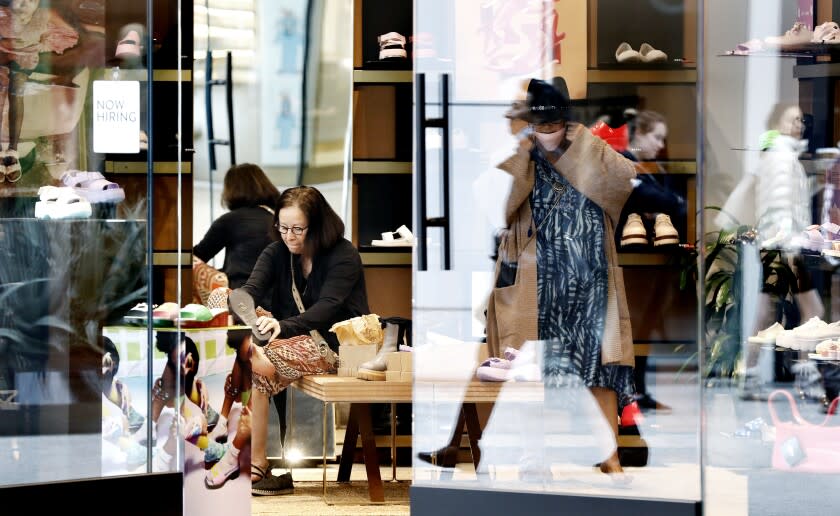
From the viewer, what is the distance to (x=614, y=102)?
4.09 m

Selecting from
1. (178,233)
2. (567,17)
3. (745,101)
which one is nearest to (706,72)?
(745,101)

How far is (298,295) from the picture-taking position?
6391 millimetres

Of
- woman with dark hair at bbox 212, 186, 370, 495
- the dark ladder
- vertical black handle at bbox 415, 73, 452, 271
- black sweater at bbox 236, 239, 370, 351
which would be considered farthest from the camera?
the dark ladder

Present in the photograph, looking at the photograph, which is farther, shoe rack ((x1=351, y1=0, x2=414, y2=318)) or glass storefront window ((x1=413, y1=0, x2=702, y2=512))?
shoe rack ((x1=351, y1=0, x2=414, y2=318))

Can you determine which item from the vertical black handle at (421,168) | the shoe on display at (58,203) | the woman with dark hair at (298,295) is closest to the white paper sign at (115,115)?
the shoe on display at (58,203)

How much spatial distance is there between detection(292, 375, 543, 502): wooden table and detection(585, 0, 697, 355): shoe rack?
416 millimetres

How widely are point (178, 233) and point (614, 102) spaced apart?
4.96 feet

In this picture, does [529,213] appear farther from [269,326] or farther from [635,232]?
[269,326]

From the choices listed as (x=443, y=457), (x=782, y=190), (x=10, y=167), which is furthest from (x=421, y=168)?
(x=10, y=167)

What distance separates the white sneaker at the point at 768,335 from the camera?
4.08 meters

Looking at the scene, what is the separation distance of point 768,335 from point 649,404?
429 mm

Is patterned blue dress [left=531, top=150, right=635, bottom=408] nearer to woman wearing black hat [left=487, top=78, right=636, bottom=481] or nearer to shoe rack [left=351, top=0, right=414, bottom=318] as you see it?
woman wearing black hat [left=487, top=78, right=636, bottom=481]

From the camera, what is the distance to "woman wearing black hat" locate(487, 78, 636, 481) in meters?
4.12

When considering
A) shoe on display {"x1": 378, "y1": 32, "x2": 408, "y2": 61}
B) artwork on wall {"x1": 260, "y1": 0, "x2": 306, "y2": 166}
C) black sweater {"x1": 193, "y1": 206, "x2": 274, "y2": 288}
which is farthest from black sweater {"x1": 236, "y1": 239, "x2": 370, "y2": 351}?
shoe on display {"x1": 378, "y1": 32, "x2": 408, "y2": 61}
